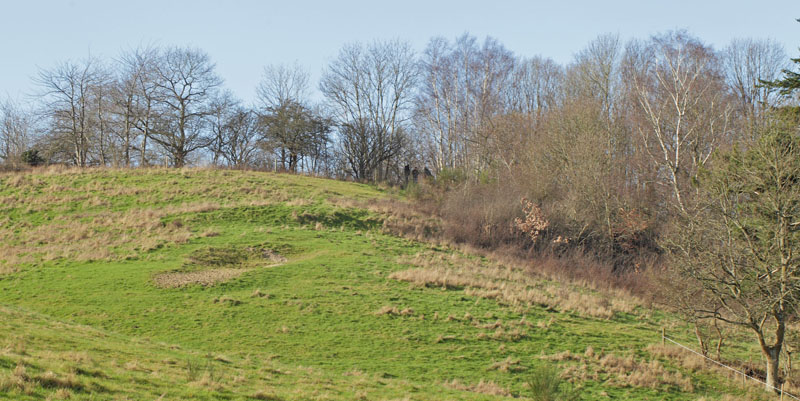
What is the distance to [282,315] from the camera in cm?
1878

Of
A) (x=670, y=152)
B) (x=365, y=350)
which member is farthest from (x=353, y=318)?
(x=670, y=152)

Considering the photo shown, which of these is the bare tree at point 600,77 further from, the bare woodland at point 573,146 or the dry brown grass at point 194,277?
the dry brown grass at point 194,277

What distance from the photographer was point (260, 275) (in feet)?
75.9

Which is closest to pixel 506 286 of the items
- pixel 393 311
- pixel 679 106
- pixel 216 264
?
→ pixel 393 311

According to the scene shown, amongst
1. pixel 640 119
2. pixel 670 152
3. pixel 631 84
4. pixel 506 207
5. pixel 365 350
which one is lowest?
pixel 365 350

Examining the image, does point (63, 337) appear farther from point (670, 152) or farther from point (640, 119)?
point (640, 119)

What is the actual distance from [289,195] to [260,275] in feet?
54.3

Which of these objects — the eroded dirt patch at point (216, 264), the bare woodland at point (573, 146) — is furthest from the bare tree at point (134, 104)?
the eroded dirt patch at point (216, 264)

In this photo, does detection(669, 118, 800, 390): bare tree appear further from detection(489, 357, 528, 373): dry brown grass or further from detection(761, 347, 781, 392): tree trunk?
detection(489, 357, 528, 373): dry brown grass

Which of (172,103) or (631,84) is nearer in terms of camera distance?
(631,84)

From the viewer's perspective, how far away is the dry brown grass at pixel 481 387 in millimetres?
13214

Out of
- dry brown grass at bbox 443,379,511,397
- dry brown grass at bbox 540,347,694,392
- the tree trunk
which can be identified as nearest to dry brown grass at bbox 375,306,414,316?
dry brown grass at bbox 540,347,694,392

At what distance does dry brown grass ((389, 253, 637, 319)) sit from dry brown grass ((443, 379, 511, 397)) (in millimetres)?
7977

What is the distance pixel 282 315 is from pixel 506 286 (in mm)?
10104
